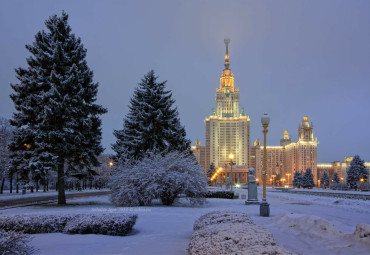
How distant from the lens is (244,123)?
19950cm

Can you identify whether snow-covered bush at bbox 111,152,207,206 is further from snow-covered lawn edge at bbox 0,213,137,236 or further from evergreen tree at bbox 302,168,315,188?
evergreen tree at bbox 302,168,315,188

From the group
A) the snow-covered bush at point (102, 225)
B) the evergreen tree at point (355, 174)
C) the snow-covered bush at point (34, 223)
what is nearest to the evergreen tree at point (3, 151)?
the snow-covered bush at point (34, 223)

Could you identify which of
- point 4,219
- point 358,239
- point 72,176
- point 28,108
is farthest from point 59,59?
point 358,239

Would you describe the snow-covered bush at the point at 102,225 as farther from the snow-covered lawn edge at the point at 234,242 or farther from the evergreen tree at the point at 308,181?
the evergreen tree at the point at 308,181

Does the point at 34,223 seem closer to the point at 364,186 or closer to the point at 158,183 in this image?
the point at 158,183

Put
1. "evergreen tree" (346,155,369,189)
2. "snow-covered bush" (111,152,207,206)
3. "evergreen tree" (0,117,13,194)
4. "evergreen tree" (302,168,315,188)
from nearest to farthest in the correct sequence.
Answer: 1. "snow-covered bush" (111,152,207,206)
2. "evergreen tree" (0,117,13,194)
3. "evergreen tree" (346,155,369,189)
4. "evergreen tree" (302,168,315,188)

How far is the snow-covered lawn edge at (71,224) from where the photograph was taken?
9.78m

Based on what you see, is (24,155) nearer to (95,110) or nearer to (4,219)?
(95,110)

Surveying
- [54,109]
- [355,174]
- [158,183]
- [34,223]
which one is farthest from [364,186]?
[34,223]

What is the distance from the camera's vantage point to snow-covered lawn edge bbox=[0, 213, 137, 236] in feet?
32.1

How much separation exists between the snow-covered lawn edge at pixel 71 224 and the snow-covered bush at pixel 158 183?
842cm

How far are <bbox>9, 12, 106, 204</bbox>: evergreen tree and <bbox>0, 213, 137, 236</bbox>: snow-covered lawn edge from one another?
11.5m

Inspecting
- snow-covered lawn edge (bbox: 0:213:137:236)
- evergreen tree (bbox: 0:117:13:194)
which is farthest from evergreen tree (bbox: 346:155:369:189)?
snow-covered lawn edge (bbox: 0:213:137:236)

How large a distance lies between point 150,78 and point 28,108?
486 inches
